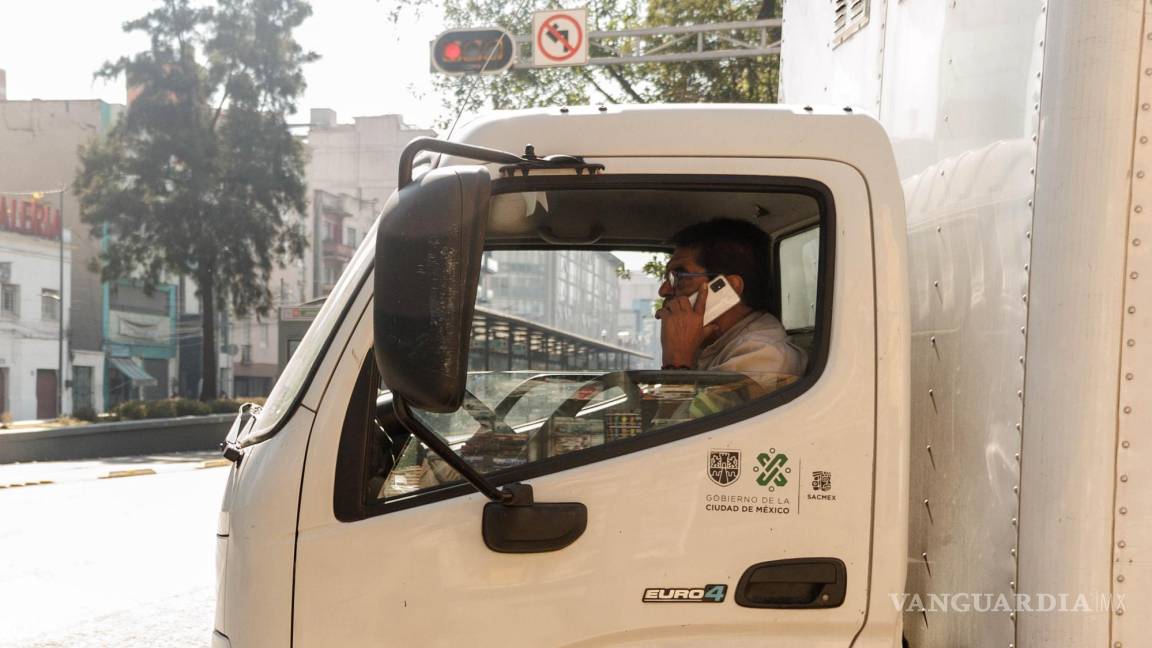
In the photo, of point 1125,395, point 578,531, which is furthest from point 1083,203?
point 578,531

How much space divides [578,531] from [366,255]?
75 centimetres

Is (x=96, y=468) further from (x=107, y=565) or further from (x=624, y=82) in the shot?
(x=107, y=565)

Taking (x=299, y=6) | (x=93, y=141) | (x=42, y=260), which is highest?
(x=299, y=6)

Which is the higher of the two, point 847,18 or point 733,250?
point 847,18

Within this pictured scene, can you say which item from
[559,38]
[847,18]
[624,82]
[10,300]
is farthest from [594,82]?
[10,300]

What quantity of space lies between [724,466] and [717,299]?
50cm

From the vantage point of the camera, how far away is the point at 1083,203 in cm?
209

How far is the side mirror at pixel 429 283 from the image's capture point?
2.04 m

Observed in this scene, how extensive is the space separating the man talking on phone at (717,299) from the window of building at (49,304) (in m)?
49.6

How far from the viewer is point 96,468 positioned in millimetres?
22375

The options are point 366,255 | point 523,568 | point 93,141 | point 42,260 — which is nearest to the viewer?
point 523,568

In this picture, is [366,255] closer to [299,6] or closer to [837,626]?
[837,626]

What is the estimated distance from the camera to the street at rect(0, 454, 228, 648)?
7527mm

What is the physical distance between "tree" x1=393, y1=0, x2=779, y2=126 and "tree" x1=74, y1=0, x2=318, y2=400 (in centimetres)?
1916
